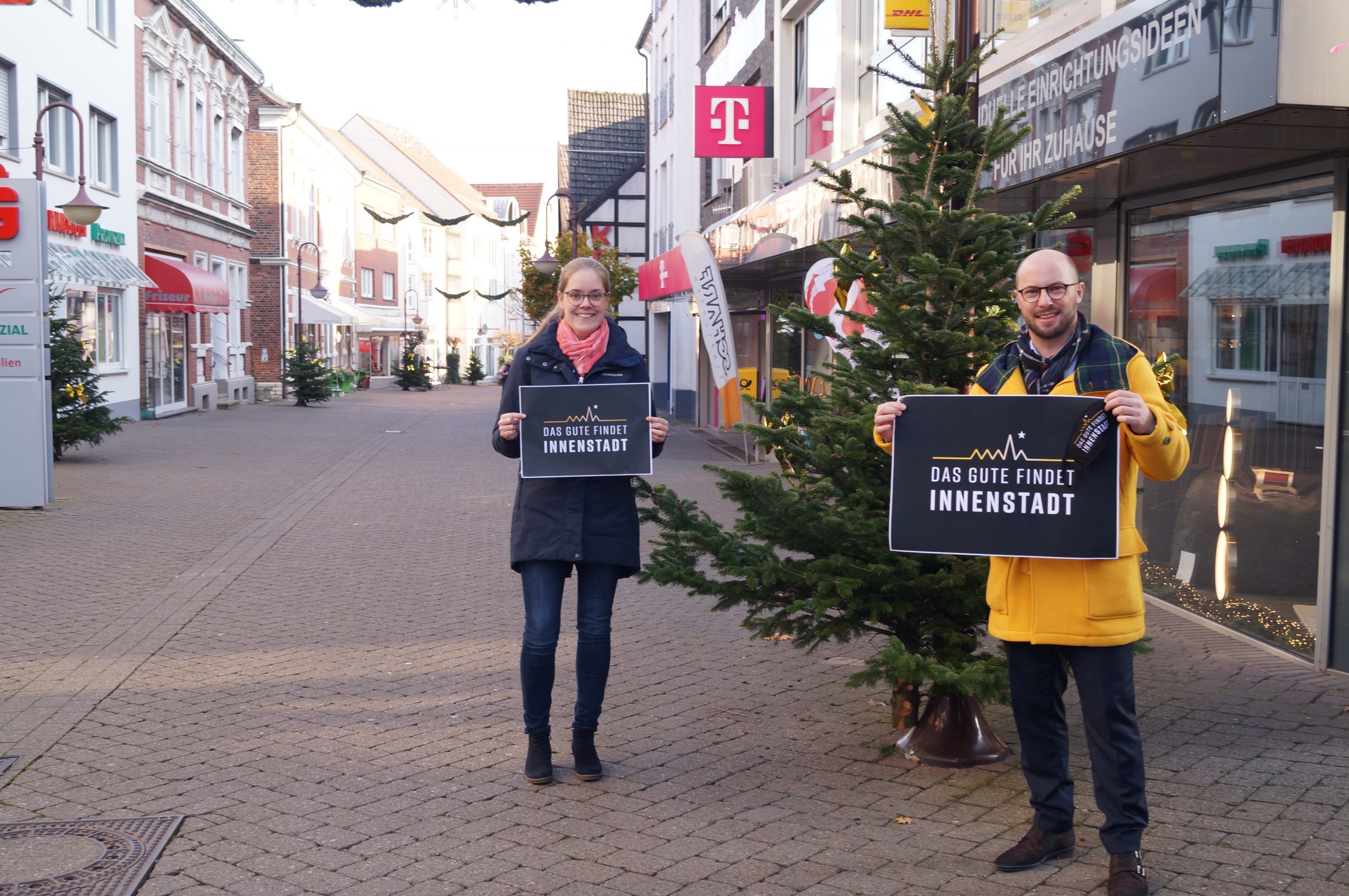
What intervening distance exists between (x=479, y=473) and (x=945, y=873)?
14600mm

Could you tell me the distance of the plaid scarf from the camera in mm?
3844

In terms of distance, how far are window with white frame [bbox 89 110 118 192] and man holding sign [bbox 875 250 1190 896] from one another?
81.7 feet

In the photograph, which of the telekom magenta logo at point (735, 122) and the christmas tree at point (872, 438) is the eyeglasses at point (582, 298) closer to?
the christmas tree at point (872, 438)

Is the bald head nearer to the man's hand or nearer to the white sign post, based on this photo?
the man's hand

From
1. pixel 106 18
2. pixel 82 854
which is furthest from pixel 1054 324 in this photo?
pixel 106 18

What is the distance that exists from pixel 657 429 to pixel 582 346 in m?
0.42

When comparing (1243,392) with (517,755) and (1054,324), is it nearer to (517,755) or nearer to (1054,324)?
(1054,324)

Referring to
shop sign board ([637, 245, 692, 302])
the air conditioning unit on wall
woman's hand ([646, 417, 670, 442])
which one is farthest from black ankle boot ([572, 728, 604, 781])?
the air conditioning unit on wall

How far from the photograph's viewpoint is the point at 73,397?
17.2 metres

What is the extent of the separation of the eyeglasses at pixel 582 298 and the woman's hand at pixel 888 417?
1.26m

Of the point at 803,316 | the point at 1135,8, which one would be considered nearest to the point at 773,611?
the point at 803,316

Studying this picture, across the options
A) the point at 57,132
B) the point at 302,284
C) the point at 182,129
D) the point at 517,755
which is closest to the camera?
the point at 517,755

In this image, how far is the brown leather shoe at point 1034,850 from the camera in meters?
4.01

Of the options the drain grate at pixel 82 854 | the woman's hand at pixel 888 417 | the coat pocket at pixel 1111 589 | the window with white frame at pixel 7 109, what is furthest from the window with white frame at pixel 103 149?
the coat pocket at pixel 1111 589
